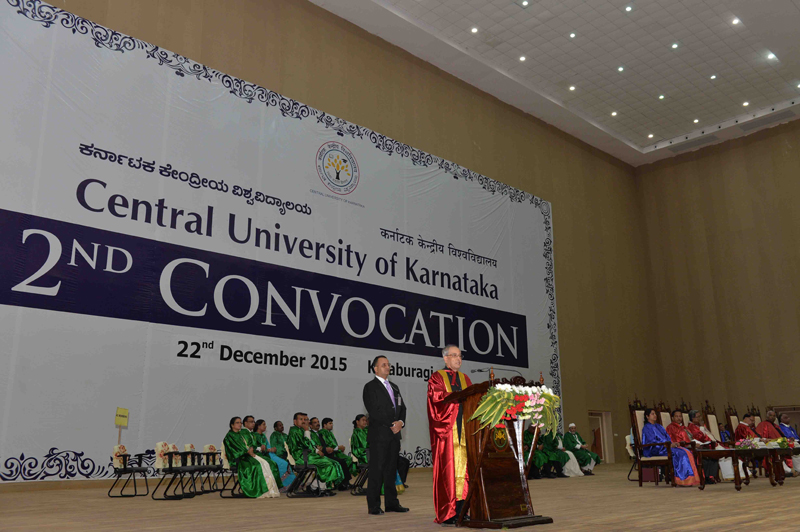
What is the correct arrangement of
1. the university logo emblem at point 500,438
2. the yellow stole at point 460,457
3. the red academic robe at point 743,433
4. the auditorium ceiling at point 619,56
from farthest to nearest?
the auditorium ceiling at point 619,56 < the red academic robe at point 743,433 < the yellow stole at point 460,457 < the university logo emblem at point 500,438

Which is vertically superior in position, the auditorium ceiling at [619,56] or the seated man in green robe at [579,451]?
the auditorium ceiling at [619,56]

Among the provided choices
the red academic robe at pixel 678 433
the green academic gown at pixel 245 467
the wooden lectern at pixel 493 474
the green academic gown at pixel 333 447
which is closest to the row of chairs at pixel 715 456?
Answer: the red academic robe at pixel 678 433

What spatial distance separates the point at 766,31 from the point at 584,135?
5034 millimetres

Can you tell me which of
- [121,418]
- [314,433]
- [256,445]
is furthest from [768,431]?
[121,418]

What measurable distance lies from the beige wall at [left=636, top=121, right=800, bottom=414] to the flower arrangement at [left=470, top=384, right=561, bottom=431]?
47.8ft

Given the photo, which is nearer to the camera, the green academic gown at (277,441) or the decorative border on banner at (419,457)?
the green academic gown at (277,441)

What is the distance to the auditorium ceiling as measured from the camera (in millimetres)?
13180

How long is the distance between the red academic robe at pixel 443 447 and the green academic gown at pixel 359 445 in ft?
13.2

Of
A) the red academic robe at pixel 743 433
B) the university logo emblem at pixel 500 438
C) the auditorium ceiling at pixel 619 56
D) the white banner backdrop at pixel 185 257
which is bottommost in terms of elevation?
the red academic robe at pixel 743 433

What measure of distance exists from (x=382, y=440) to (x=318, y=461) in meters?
2.59

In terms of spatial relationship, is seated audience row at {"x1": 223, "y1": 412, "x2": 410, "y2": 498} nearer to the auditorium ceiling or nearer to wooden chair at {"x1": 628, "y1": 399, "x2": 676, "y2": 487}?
wooden chair at {"x1": 628, "y1": 399, "x2": 676, "y2": 487}

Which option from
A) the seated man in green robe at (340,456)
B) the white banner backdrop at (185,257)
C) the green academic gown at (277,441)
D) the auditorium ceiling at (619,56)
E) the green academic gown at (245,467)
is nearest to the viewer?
the green academic gown at (245,467)

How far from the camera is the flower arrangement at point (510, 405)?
4.19 meters

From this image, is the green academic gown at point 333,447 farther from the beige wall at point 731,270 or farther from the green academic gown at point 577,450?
the beige wall at point 731,270
